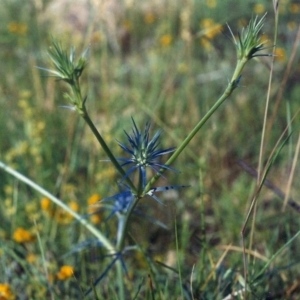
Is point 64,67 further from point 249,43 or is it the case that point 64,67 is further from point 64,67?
point 249,43

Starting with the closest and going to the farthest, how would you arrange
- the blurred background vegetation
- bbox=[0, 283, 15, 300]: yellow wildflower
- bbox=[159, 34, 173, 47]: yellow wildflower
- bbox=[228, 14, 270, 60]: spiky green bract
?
bbox=[228, 14, 270, 60]: spiky green bract < bbox=[0, 283, 15, 300]: yellow wildflower < the blurred background vegetation < bbox=[159, 34, 173, 47]: yellow wildflower

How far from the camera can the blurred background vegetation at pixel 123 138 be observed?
5.33 feet

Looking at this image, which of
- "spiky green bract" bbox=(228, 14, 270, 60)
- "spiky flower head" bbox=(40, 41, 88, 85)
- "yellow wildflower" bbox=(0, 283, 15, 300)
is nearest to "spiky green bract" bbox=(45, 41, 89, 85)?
"spiky flower head" bbox=(40, 41, 88, 85)

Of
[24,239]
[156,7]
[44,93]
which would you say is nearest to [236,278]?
[24,239]

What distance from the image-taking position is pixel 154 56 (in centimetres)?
343

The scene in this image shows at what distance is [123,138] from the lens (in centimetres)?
246

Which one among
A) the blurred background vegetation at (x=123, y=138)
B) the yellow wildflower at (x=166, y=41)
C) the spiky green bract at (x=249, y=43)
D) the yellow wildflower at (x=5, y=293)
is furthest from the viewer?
the yellow wildflower at (x=166, y=41)

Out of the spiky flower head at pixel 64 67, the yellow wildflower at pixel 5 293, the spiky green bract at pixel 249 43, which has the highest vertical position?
the spiky green bract at pixel 249 43

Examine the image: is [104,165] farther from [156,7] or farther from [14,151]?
[156,7]

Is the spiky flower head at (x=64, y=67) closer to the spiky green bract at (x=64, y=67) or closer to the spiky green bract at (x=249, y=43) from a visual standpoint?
the spiky green bract at (x=64, y=67)

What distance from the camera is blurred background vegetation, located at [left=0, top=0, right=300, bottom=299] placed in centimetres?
162

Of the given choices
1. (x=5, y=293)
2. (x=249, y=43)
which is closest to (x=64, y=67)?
(x=249, y=43)

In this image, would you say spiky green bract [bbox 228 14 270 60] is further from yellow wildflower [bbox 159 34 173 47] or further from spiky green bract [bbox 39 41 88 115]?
yellow wildflower [bbox 159 34 173 47]

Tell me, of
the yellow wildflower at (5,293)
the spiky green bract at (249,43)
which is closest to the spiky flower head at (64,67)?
the spiky green bract at (249,43)
